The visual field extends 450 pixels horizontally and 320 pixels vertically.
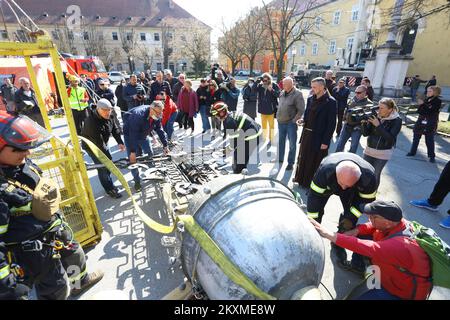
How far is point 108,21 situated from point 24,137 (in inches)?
1910

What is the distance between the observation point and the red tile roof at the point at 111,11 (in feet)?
124

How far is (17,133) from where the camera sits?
5.83ft

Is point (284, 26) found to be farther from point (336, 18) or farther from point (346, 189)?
point (346, 189)

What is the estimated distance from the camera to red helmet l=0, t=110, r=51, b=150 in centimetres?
175

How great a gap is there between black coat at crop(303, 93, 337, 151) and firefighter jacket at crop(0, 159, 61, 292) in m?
4.00

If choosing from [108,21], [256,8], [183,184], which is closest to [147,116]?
[183,184]

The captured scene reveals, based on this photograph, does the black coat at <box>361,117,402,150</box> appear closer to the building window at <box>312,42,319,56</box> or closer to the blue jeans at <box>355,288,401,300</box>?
the blue jeans at <box>355,288,401,300</box>

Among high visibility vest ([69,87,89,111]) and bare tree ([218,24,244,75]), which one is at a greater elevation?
bare tree ([218,24,244,75])

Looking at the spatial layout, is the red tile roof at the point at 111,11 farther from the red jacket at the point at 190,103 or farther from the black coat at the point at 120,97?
the red jacket at the point at 190,103

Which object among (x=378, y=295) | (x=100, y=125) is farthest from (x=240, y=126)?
(x=378, y=295)

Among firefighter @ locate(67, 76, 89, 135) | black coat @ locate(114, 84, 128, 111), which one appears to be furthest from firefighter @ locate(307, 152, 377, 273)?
black coat @ locate(114, 84, 128, 111)

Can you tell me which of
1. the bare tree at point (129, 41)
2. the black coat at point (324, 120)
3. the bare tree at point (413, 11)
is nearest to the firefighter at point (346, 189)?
the black coat at point (324, 120)

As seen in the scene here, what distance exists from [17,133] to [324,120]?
411 cm
